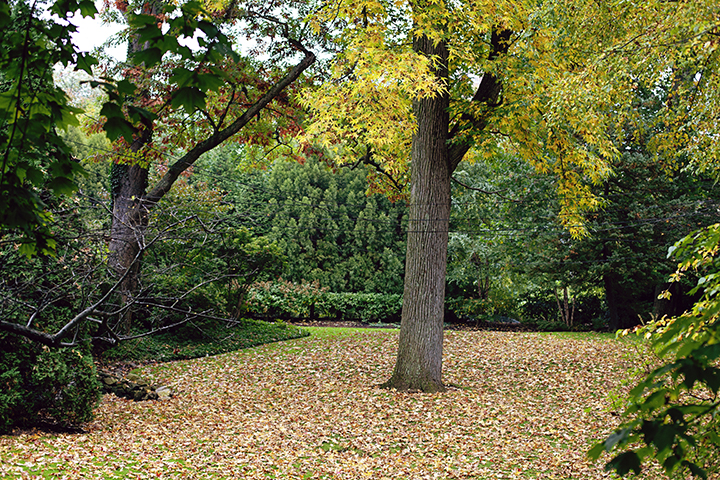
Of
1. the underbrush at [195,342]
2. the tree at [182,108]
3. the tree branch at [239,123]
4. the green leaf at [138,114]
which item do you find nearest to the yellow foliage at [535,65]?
the tree branch at [239,123]

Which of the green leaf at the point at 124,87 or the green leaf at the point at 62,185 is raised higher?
the green leaf at the point at 124,87

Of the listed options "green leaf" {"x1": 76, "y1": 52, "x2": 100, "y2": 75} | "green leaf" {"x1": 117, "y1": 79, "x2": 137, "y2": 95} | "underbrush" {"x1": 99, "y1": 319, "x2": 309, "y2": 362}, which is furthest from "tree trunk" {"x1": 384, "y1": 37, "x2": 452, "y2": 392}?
"green leaf" {"x1": 117, "y1": 79, "x2": 137, "y2": 95}

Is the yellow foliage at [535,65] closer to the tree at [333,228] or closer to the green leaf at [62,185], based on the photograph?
the green leaf at [62,185]

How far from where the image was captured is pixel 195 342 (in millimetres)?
12219

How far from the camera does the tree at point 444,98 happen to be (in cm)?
756

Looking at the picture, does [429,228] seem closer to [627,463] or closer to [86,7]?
[86,7]

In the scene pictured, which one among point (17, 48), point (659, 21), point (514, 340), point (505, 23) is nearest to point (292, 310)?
point (514, 340)

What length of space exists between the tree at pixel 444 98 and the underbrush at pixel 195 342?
3466 mm

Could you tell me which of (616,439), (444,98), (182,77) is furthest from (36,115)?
(444,98)

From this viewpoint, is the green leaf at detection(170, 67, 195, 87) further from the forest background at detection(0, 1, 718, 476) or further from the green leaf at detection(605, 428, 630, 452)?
the green leaf at detection(605, 428, 630, 452)

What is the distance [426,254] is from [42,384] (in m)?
5.35

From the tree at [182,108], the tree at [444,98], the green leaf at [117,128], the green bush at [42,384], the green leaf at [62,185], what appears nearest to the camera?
the green leaf at [117,128]

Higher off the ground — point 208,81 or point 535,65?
point 535,65

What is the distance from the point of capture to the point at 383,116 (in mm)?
8094
